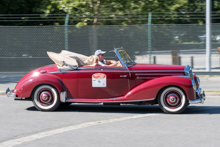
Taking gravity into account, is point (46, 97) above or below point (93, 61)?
below

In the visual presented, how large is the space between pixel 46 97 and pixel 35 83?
409mm

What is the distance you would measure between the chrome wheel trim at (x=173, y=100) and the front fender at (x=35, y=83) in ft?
7.46

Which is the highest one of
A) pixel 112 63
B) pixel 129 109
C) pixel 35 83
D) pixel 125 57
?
pixel 125 57

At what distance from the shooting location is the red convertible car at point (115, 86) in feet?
25.6

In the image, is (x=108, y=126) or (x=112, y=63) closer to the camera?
(x=108, y=126)

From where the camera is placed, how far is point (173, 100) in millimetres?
7809

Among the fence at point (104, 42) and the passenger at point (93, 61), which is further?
the fence at point (104, 42)

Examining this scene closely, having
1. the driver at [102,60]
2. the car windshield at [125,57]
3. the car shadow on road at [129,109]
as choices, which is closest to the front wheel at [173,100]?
the car shadow on road at [129,109]

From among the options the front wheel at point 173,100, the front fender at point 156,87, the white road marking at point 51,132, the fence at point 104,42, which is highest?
the fence at point 104,42

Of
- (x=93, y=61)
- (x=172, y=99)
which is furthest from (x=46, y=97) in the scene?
(x=172, y=99)

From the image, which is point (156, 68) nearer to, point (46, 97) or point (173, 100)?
point (173, 100)

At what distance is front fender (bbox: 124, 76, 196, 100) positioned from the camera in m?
Result: 7.70

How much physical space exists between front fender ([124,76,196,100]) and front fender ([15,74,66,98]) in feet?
5.11

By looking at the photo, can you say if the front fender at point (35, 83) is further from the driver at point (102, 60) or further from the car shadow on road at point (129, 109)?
the driver at point (102, 60)
